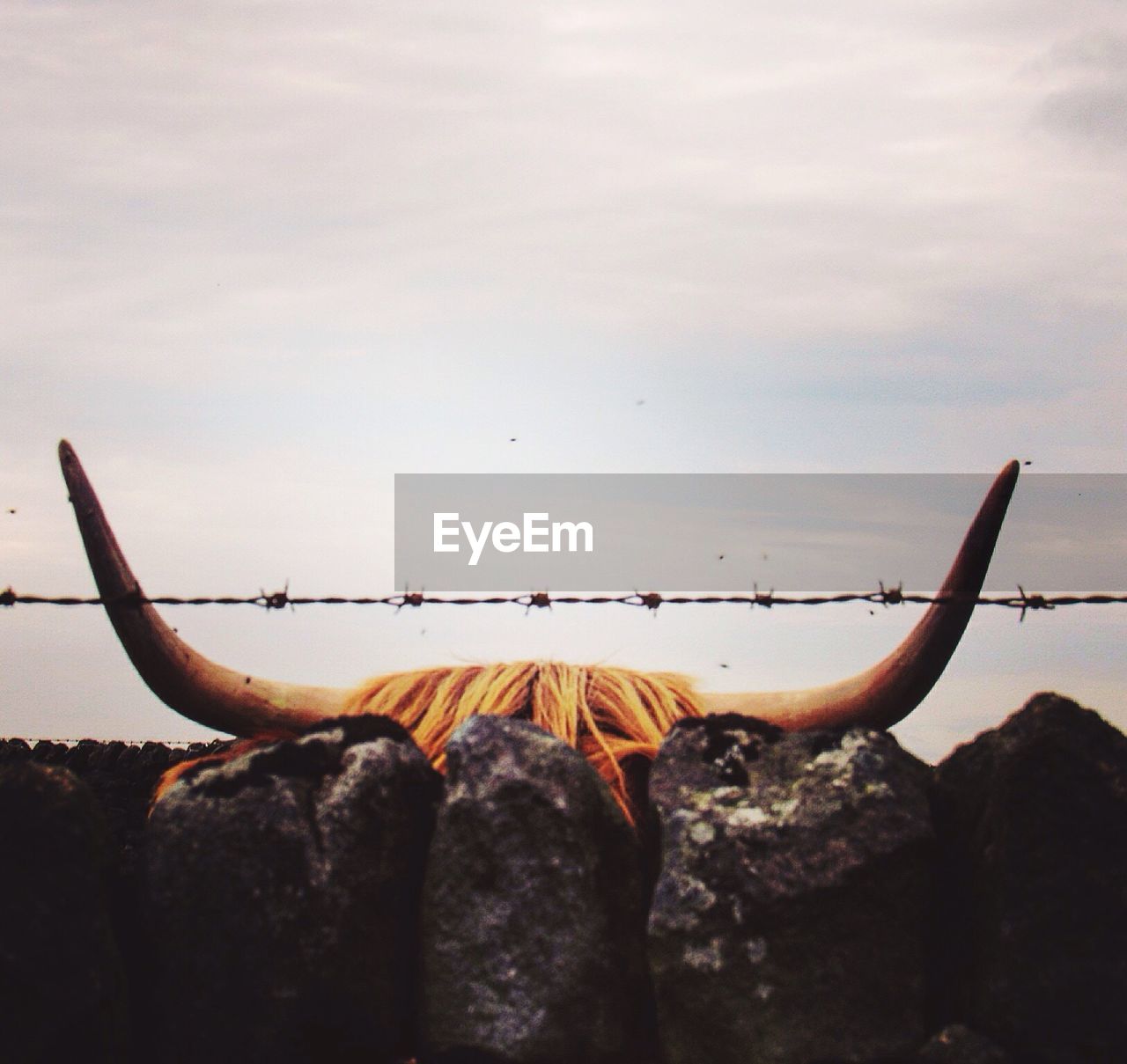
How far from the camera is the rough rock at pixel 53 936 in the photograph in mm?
2250

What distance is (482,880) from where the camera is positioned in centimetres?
238

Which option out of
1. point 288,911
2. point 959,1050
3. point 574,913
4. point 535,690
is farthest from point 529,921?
point 535,690

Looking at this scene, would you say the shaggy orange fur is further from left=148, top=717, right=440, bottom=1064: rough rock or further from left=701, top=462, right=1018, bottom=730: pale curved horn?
left=148, top=717, right=440, bottom=1064: rough rock

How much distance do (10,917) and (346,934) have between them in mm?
628

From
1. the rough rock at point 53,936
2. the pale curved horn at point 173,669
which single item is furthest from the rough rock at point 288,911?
the pale curved horn at point 173,669

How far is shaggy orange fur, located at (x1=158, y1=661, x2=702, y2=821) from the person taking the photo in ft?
10.0

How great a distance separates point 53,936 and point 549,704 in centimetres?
132

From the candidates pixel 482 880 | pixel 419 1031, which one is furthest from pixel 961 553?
pixel 419 1031

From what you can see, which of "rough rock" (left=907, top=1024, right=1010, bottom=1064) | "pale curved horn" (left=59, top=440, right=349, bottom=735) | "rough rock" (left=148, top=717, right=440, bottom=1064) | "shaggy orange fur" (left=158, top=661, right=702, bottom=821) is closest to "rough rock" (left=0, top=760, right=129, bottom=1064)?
"rough rock" (left=148, top=717, right=440, bottom=1064)

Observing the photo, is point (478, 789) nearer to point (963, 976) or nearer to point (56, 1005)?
point (56, 1005)

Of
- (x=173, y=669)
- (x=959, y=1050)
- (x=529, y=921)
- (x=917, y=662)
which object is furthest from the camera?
(x=173, y=669)

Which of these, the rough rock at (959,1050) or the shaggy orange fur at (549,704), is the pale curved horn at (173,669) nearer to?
the shaggy orange fur at (549,704)

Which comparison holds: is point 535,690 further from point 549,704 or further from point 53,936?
point 53,936

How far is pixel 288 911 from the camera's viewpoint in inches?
91.7
